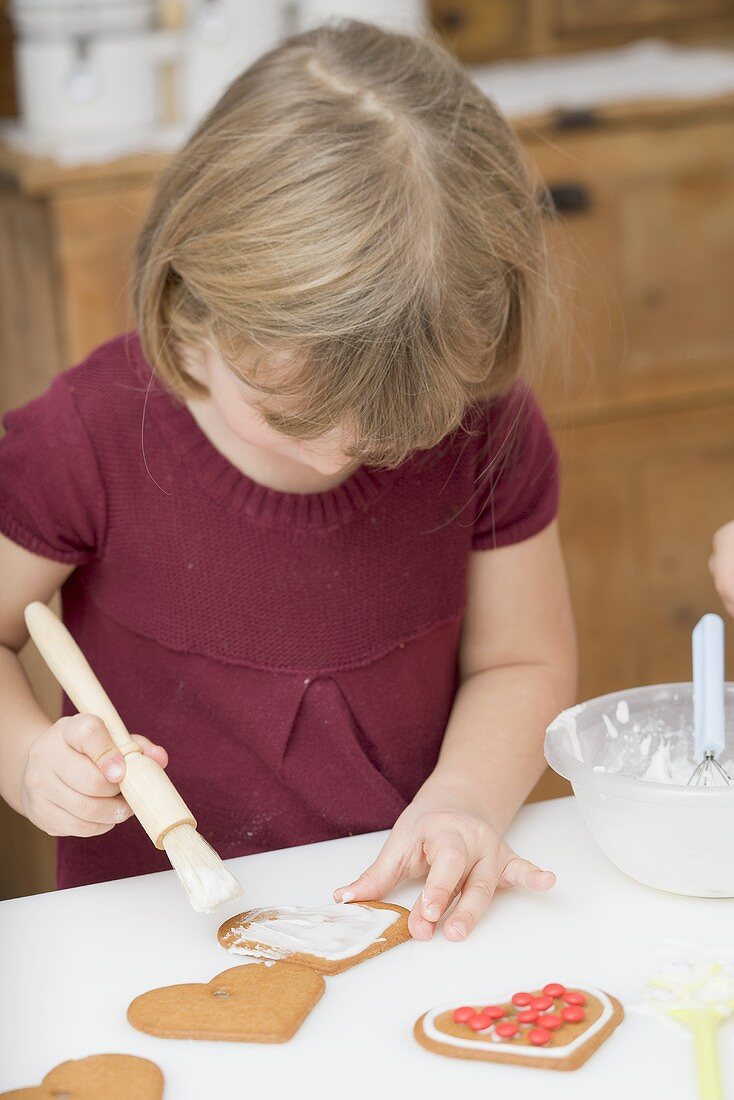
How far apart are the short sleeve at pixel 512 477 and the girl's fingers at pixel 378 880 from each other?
33 cm

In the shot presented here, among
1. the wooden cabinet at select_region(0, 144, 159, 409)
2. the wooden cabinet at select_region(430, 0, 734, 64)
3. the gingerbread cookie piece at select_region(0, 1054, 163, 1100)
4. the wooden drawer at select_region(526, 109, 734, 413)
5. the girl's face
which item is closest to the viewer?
the gingerbread cookie piece at select_region(0, 1054, 163, 1100)

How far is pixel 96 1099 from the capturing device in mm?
546

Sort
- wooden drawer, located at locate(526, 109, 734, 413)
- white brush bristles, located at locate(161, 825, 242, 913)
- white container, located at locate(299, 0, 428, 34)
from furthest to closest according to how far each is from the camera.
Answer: wooden drawer, located at locate(526, 109, 734, 413) → white container, located at locate(299, 0, 428, 34) → white brush bristles, located at locate(161, 825, 242, 913)

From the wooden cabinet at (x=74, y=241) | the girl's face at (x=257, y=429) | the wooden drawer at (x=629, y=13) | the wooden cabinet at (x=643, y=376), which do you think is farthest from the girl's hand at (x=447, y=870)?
the wooden drawer at (x=629, y=13)

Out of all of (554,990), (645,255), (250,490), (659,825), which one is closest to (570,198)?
(645,255)

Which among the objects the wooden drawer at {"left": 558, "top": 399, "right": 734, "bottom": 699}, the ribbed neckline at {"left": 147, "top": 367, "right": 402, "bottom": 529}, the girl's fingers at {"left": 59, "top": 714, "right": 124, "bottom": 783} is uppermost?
the ribbed neckline at {"left": 147, "top": 367, "right": 402, "bottom": 529}

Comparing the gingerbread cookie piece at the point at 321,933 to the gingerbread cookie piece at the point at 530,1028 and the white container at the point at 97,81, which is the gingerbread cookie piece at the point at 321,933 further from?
the white container at the point at 97,81

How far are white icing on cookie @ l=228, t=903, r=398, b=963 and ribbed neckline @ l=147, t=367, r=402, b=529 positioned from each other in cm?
31

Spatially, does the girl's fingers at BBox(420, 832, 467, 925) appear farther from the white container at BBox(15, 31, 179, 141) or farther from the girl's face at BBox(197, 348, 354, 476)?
the white container at BBox(15, 31, 179, 141)

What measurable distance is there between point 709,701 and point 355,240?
308mm

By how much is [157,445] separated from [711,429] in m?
1.12

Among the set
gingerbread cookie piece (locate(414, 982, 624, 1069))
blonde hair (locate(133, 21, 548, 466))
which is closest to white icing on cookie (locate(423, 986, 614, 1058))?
gingerbread cookie piece (locate(414, 982, 624, 1069))

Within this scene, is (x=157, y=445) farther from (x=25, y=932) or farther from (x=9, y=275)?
(x=9, y=275)

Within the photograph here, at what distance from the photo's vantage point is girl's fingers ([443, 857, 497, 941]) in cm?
67
